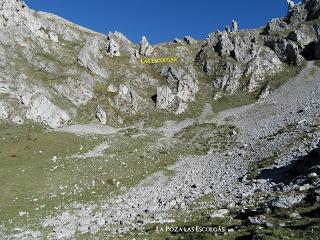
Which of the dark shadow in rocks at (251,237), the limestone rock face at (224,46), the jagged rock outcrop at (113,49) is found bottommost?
the dark shadow in rocks at (251,237)

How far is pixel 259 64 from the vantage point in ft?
411

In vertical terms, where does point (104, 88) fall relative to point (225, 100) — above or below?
above

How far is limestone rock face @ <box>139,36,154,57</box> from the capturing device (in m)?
142

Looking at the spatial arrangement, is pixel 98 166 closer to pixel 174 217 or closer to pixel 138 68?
pixel 174 217

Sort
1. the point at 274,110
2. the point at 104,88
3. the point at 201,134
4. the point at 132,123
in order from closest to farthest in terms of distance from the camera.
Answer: the point at 201,134
the point at 274,110
the point at 132,123
the point at 104,88

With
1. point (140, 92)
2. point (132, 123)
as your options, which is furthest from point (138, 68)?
point (132, 123)

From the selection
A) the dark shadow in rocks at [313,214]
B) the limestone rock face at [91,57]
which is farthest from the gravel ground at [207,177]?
the limestone rock face at [91,57]

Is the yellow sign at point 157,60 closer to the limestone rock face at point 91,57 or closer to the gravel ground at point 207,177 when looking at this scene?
the limestone rock face at point 91,57

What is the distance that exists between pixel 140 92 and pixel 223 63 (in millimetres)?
34631

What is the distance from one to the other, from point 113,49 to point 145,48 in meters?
14.2

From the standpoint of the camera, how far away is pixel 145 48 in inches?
5645

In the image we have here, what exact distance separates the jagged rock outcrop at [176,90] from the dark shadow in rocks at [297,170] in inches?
2516

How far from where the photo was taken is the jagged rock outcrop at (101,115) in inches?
3684

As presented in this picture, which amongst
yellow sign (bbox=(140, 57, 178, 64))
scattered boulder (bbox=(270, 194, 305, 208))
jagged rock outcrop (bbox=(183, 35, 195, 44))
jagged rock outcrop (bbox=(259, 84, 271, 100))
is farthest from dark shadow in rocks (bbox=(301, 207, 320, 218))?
jagged rock outcrop (bbox=(183, 35, 195, 44))
